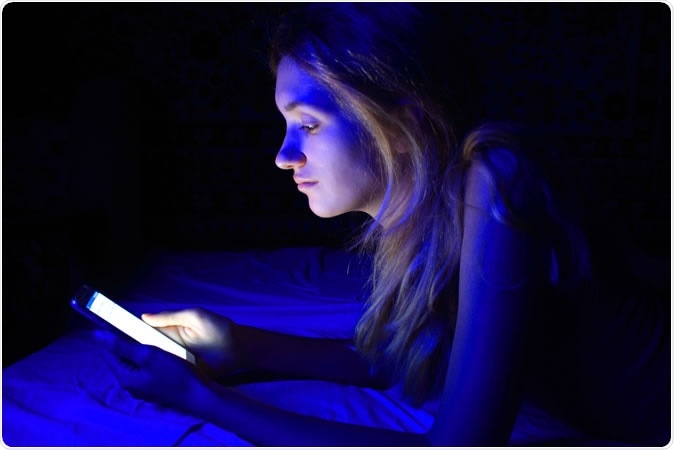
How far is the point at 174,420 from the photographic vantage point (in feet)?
2.46

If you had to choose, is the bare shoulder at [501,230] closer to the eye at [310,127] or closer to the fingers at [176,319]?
the eye at [310,127]

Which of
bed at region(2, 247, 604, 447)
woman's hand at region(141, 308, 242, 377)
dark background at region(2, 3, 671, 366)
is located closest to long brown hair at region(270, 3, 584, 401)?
bed at region(2, 247, 604, 447)

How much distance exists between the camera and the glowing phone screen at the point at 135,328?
0.82 metres

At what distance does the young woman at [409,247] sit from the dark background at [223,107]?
5.64 ft

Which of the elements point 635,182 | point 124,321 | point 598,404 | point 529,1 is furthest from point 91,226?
point 635,182

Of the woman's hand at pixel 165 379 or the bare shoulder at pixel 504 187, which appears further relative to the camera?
the woman's hand at pixel 165 379

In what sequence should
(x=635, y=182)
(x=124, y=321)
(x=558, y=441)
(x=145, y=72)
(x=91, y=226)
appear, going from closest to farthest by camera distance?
1. (x=558, y=441)
2. (x=124, y=321)
3. (x=91, y=226)
4. (x=145, y=72)
5. (x=635, y=182)

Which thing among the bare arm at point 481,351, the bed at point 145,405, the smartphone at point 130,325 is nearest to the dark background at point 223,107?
the bed at point 145,405

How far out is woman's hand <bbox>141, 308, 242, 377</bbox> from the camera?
857 millimetres

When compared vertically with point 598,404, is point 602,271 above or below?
above

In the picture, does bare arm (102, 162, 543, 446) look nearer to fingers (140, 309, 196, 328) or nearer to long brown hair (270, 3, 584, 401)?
long brown hair (270, 3, 584, 401)

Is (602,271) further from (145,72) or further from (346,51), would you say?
(145,72)

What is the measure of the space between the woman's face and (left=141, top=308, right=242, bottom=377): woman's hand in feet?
0.95

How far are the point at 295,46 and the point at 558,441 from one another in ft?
2.18
